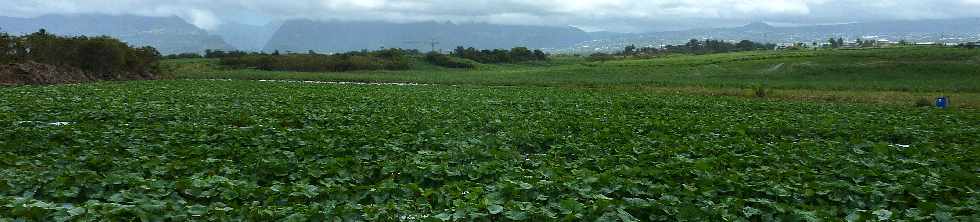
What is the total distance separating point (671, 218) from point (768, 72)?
6924 centimetres

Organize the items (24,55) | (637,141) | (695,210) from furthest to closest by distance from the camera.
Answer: (24,55), (637,141), (695,210)

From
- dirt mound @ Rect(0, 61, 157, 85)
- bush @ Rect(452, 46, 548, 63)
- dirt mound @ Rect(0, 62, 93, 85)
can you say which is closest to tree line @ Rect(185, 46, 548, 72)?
bush @ Rect(452, 46, 548, 63)

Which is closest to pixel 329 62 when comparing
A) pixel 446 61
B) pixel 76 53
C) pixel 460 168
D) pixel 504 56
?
pixel 446 61

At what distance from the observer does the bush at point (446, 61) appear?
100000mm

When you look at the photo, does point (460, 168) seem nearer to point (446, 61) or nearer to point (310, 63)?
point (310, 63)

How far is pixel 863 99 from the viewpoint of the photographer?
36.2 meters

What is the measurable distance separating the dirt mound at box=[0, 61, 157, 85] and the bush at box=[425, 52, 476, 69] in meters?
58.5

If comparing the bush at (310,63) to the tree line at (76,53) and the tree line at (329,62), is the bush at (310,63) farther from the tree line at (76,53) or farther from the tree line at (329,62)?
the tree line at (76,53)

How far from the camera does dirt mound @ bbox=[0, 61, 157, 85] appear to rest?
1444 inches

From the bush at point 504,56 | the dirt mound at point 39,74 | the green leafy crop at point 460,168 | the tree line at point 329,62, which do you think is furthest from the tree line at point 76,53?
the bush at point 504,56

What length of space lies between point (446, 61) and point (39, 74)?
66556mm

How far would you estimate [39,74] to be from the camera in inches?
1531

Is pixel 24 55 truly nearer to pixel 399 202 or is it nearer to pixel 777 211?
pixel 399 202

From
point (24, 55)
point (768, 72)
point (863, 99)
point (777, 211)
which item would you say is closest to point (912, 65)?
point (768, 72)
